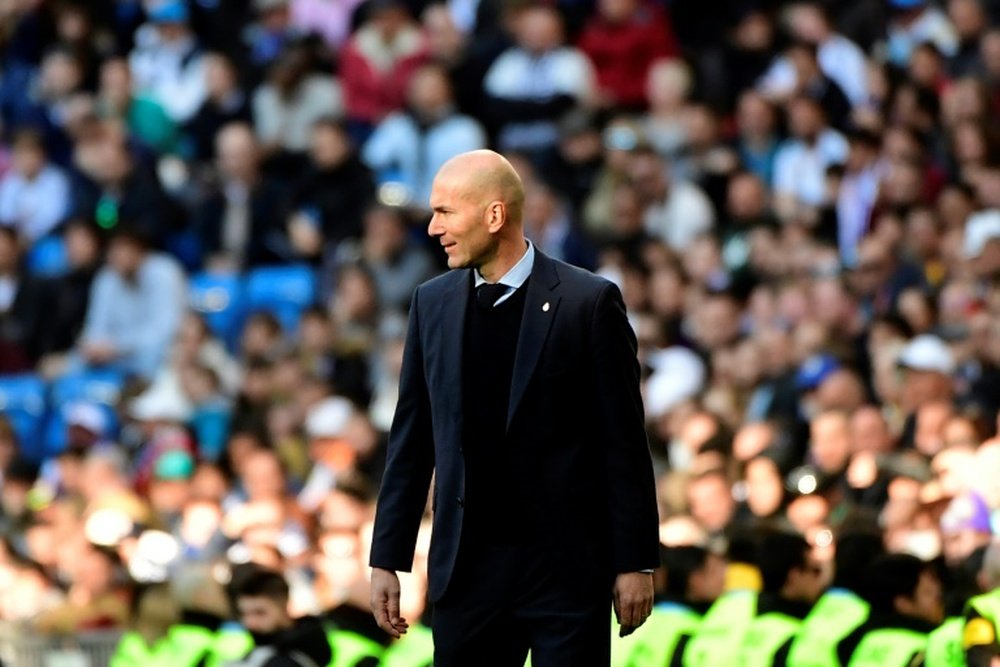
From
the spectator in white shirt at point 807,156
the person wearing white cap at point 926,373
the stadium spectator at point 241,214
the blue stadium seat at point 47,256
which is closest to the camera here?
the person wearing white cap at point 926,373

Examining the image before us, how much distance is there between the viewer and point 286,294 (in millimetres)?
16531

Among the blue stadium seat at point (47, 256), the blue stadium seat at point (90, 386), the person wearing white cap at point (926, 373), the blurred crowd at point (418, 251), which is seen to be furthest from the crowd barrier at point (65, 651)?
the blue stadium seat at point (47, 256)

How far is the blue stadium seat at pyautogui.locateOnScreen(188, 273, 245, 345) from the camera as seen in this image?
16.6 meters

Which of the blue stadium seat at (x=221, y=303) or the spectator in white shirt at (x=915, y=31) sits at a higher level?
the spectator in white shirt at (x=915, y=31)

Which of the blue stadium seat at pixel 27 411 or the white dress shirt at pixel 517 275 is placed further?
the blue stadium seat at pixel 27 411

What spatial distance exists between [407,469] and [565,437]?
0.45 metres

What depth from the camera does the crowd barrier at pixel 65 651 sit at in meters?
11.0

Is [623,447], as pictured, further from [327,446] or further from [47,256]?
[47,256]

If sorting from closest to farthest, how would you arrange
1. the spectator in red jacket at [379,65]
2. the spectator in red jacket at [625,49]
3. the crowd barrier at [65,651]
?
the crowd barrier at [65,651], the spectator in red jacket at [625,49], the spectator in red jacket at [379,65]

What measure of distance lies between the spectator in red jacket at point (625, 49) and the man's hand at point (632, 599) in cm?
1143

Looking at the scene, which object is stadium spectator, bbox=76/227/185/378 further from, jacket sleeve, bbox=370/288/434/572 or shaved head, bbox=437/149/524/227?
shaved head, bbox=437/149/524/227

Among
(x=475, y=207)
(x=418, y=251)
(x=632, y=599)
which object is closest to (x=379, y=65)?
(x=418, y=251)

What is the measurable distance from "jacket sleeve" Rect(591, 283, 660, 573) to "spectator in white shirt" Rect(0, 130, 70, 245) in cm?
1247

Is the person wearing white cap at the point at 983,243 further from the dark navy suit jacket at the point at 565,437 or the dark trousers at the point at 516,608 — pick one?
the dark trousers at the point at 516,608
